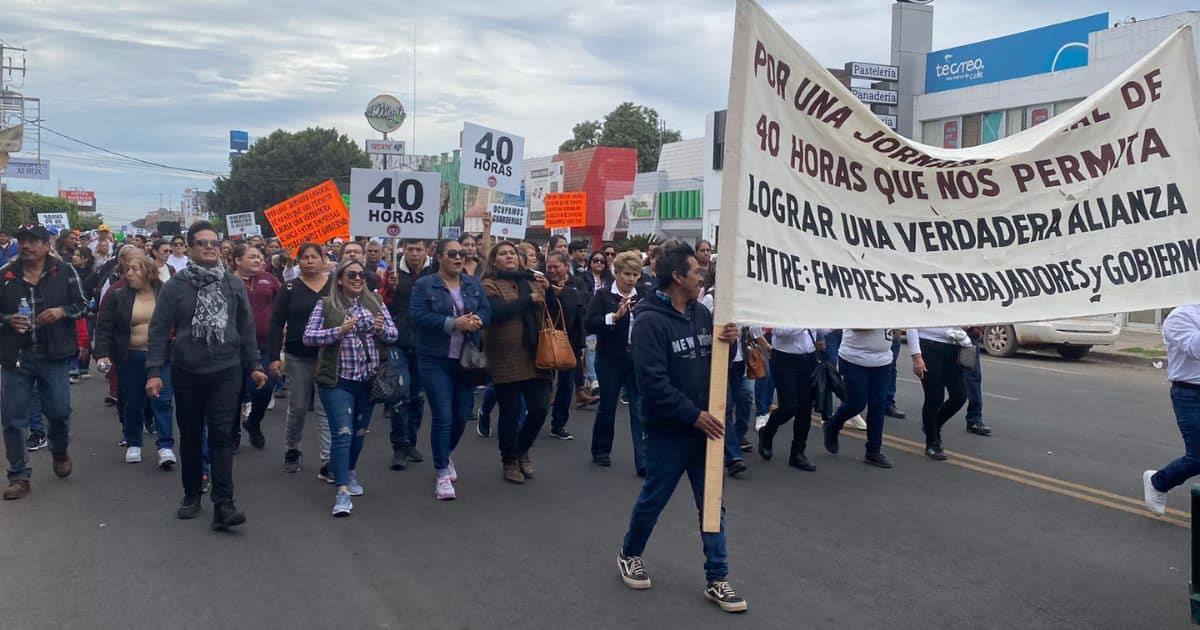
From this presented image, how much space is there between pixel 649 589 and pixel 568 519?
1.50 m

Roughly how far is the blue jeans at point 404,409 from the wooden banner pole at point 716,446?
3.19m

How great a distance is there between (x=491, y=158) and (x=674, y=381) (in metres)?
8.80

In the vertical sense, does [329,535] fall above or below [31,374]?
below

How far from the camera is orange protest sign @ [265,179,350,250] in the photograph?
15.9m

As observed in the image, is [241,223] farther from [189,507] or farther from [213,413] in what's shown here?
[213,413]

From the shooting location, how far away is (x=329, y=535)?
6641mm

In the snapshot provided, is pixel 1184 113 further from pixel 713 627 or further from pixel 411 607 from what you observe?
pixel 411 607

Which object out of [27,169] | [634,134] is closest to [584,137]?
[634,134]

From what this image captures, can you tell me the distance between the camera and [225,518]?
6.68 metres

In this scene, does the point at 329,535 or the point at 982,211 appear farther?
the point at 329,535

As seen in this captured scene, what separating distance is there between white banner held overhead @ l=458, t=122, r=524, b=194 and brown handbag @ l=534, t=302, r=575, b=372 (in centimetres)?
575

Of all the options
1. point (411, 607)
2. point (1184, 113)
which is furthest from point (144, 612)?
point (1184, 113)

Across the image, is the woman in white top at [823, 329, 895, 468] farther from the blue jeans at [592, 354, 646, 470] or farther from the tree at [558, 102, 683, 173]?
the tree at [558, 102, 683, 173]

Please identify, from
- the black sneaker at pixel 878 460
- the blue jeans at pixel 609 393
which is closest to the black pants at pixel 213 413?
the blue jeans at pixel 609 393
